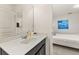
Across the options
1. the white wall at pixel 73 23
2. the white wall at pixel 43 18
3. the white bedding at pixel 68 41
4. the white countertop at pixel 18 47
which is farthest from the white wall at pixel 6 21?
the white wall at pixel 73 23

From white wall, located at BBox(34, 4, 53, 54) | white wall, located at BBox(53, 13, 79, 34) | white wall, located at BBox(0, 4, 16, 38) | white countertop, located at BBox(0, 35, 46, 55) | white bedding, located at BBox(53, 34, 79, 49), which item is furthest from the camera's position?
white wall, located at BBox(53, 13, 79, 34)

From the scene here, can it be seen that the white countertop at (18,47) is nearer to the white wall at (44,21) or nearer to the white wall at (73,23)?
the white wall at (44,21)

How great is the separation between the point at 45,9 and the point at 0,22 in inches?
63.0

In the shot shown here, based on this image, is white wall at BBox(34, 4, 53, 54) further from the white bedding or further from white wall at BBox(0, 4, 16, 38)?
white wall at BBox(0, 4, 16, 38)

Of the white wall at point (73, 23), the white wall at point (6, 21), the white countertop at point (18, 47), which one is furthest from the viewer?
the white wall at point (73, 23)

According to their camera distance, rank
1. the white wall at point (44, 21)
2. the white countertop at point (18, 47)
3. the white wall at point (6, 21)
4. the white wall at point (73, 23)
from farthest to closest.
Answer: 1. the white wall at point (73, 23)
2. the white wall at point (44, 21)
3. the white wall at point (6, 21)
4. the white countertop at point (18, 47)

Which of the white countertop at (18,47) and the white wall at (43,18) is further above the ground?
the white wall at (43,18)

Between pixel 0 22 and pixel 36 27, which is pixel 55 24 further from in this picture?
pixel 0 22

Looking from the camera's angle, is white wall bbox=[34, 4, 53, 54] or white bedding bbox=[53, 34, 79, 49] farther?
white bedding bbox=[53, 34, 79, 49]

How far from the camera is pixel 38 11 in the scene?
3094 mm

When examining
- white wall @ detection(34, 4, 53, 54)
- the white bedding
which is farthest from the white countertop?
the white bedding

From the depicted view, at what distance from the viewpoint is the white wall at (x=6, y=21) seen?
5.23 feet

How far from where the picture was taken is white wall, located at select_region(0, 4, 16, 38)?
1594 mm
